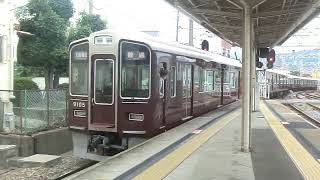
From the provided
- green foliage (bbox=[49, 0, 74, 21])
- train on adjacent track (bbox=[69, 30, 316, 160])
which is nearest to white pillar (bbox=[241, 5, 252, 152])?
train on adjacent track (bbox=[69, 30, 316, 160])

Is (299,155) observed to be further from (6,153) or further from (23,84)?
(23,84)

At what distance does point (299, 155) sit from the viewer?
10547 mm

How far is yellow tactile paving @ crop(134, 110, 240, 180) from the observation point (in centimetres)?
843

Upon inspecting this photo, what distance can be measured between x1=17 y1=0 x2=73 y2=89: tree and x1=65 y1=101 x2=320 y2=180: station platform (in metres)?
9.92

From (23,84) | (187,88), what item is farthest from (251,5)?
(23,84)

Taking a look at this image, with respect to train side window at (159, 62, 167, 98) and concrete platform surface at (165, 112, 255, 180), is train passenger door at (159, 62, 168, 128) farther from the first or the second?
concrete platform surface at (165, 112, 255, 180)

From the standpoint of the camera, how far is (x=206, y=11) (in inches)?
535

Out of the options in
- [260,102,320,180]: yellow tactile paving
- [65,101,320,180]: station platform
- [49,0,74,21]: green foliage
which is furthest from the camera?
[49,0,74,21]: green foliage

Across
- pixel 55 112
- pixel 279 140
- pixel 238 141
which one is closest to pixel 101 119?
pixel 238 141

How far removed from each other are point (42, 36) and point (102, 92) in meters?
10.6

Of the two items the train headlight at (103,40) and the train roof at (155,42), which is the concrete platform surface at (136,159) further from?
the train headlight at (103,40)

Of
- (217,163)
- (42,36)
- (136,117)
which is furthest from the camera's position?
(42,36)

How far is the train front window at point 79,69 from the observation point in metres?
12.9

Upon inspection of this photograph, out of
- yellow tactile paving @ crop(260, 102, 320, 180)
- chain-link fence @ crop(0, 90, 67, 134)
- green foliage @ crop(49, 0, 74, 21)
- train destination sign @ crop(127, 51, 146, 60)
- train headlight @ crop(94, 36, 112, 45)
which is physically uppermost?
green foliage @ crop(49, 0, 74, 21)
